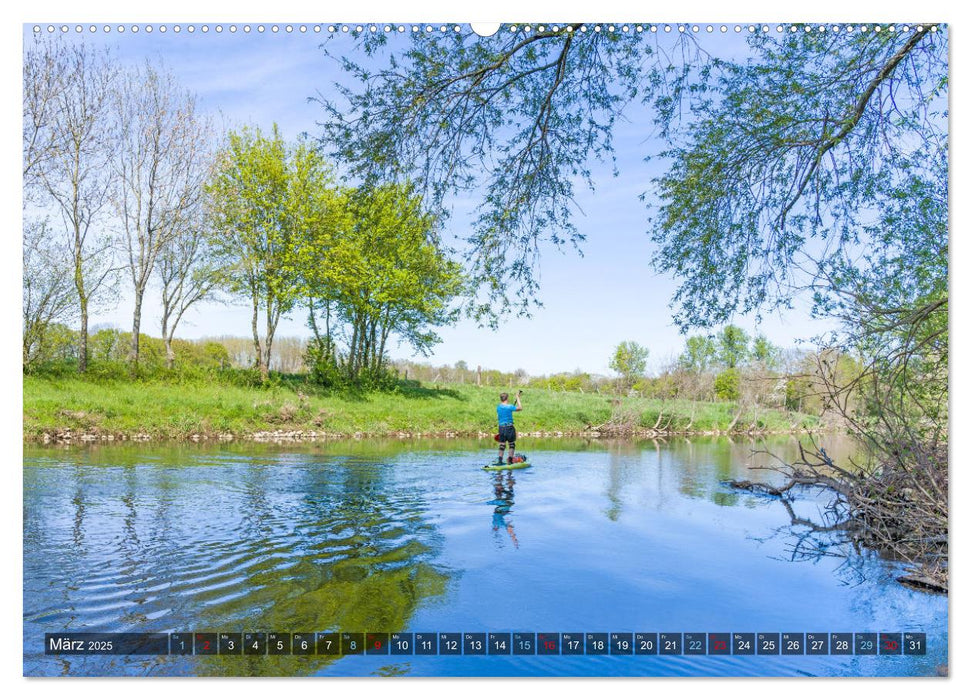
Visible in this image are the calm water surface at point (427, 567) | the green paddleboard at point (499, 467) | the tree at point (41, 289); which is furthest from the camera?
the green paddleboard at point (499, 467)

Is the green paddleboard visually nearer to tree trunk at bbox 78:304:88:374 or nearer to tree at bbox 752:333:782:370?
tree at bbox 752:333:782:370

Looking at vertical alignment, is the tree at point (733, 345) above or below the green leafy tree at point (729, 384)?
above

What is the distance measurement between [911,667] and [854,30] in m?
3.43

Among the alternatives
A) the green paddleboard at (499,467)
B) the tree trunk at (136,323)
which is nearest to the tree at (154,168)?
the tree trunk at (136,323)

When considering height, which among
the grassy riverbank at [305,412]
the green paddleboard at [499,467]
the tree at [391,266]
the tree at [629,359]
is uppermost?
the tree at [391,266]

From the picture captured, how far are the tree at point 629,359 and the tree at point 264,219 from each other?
3.01m

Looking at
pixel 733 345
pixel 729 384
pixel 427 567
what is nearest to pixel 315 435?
pixel 427 567

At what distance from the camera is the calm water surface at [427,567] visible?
312 centimetres

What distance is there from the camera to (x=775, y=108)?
15.0 ft

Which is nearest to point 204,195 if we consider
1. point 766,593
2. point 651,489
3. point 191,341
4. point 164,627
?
point 191,341

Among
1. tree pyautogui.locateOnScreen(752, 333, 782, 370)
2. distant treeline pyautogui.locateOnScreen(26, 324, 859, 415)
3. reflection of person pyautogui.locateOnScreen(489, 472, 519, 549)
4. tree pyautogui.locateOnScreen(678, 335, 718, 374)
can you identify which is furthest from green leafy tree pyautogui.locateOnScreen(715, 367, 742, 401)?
reflection of person pyautogui.locateOnScreen(489, 472, 519, 549)

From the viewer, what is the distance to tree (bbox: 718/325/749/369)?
510 centimetres

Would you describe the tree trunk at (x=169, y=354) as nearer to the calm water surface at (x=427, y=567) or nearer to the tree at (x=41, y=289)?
the tree at (x=41, y=289)

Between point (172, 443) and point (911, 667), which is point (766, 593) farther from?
point (172, 443)
